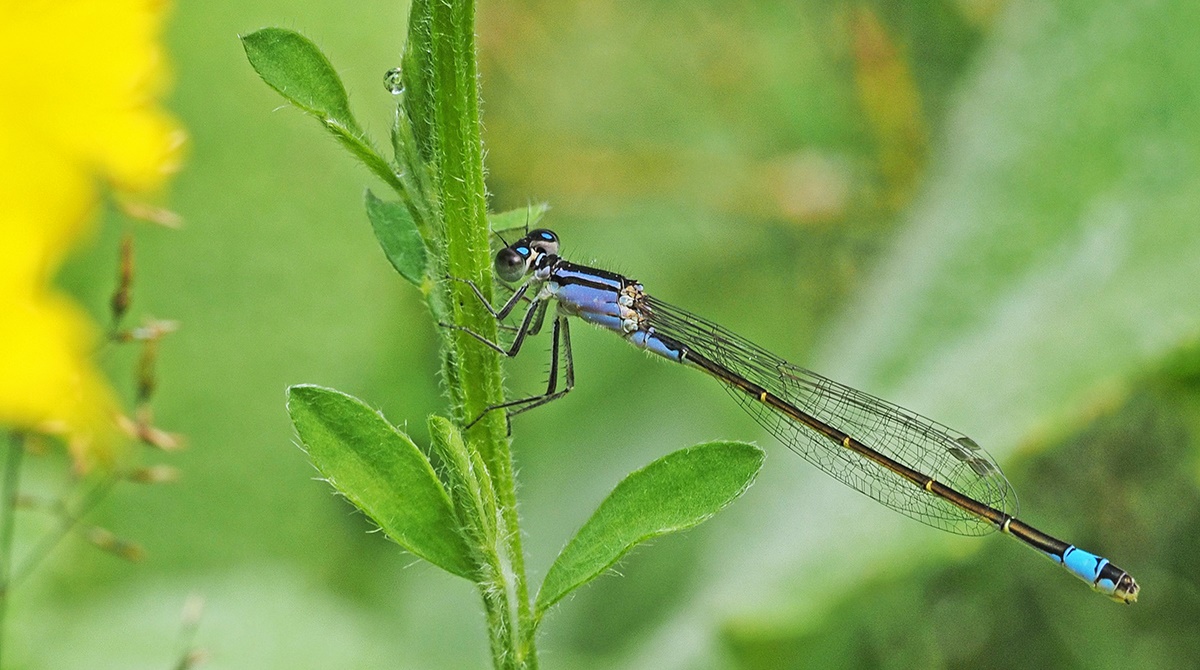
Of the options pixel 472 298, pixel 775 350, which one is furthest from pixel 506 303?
pixel 775 350

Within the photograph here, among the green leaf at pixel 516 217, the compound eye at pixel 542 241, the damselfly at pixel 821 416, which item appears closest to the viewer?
the green leaf at pixel 516 217

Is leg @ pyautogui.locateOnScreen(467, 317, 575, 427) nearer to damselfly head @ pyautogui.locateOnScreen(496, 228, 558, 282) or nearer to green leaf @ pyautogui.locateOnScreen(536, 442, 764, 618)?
damselfly head @ pyautogui.locateOnScreen(496, 228, 558, 282)

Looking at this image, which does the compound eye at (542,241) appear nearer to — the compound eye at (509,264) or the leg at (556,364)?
the compound eye at (509,264)

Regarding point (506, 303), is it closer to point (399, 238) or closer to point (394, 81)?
point (399, 238)

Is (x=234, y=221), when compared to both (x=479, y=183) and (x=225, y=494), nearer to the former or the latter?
(x=225, y=494)

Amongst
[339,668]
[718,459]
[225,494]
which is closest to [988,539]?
[339,668]

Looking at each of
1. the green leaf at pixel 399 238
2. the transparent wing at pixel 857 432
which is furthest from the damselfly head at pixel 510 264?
the green leaf at pixel 399 238
